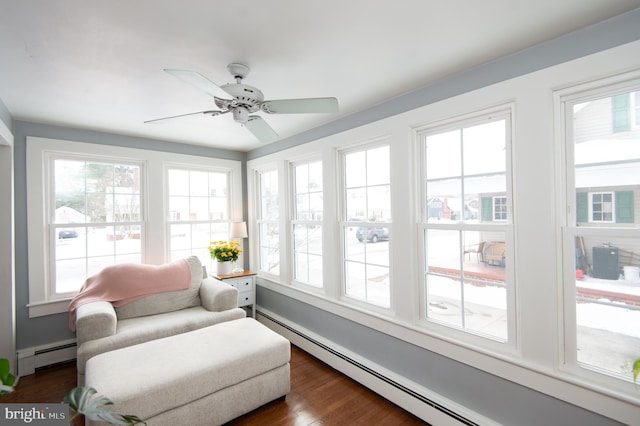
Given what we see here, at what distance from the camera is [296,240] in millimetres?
3508

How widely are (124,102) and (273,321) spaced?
2.80 metres

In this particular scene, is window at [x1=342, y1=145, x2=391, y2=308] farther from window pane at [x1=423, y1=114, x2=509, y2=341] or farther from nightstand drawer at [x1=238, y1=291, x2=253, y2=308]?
nightstand drawer at [x1=238, y1=291, x2=253, y2=308]

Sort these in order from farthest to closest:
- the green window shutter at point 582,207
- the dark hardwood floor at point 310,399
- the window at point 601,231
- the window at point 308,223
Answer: the window at point 308,223 < the dark hardwood floor at point 310,399 < the green window shutter at point 582,207 < the window at point 601,231

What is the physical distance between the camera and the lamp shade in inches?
155

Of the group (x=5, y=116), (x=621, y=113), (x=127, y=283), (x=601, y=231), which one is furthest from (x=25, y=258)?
(x=621, y=113)

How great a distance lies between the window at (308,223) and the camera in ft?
10.5

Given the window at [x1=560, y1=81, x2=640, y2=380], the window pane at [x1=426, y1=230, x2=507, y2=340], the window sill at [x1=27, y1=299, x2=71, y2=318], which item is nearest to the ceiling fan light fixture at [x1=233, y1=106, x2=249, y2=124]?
the window pane at [x1=426, y1=230, x2=507, y2=340]

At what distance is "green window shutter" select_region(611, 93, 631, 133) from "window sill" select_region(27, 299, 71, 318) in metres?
4.60

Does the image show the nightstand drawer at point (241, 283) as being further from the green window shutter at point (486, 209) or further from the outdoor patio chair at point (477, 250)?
the green window shutter at point (486, 209)

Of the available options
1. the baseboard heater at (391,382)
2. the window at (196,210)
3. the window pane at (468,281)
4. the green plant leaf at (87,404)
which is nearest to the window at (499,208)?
the window pane at (468,281)

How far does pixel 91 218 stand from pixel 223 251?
1.45 m

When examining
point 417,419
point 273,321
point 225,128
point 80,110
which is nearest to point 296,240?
point 273,321

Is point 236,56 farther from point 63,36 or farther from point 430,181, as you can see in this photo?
point 430,181

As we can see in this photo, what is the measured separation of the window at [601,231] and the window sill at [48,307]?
4210mm
